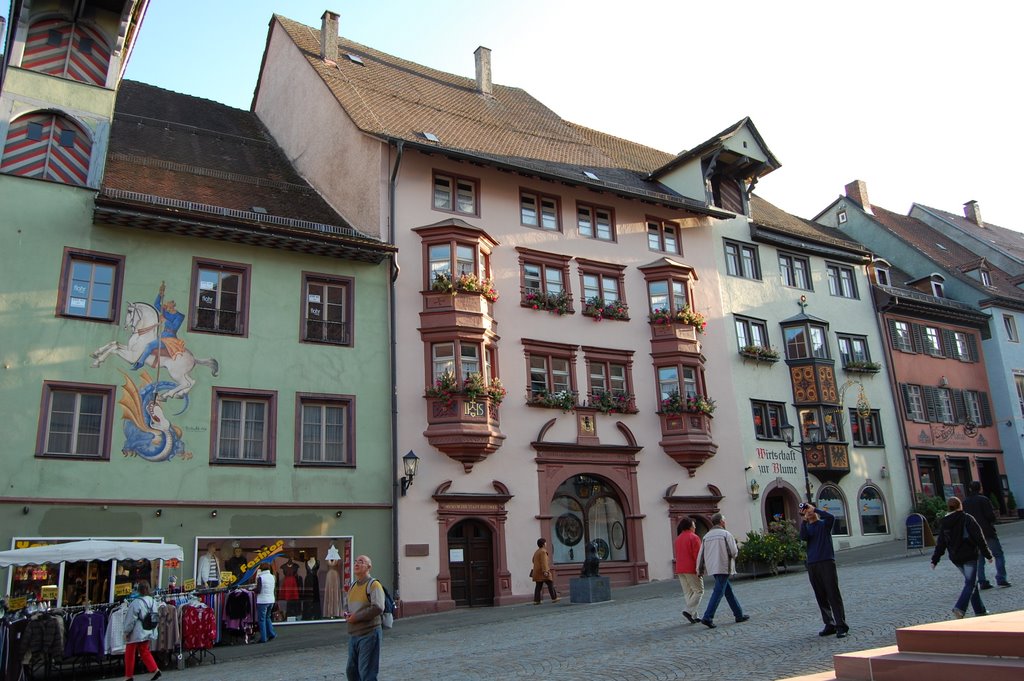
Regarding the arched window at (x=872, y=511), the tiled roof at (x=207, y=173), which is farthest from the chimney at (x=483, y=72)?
the arched window at (x=872, y=511)

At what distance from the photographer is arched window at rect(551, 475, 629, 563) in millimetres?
25891

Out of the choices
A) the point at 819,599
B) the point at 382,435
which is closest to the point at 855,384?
the point at 382,435

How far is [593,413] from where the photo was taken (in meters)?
26.8

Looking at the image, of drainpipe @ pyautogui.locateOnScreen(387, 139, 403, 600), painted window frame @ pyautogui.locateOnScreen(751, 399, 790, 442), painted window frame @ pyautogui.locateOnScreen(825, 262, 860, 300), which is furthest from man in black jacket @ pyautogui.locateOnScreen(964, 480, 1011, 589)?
painted window frame @ pyautogui.locateOnScreen(825, 262, 860, 300)

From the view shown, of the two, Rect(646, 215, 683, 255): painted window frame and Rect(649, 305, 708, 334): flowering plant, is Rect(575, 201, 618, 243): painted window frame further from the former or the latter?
Rect(649, 305, 708, 334): flowering plant

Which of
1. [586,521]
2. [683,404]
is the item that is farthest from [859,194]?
[586,521]

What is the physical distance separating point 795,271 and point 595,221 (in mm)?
9549

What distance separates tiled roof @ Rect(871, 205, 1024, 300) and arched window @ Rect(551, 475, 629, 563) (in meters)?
22.7

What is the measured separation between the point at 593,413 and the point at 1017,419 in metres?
22.0

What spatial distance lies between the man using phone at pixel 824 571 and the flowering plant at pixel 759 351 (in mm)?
19015

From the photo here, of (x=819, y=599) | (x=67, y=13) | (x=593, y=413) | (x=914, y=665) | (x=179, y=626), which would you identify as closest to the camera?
(x=914, y=665)

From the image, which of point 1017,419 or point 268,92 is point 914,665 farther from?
point 1017,419

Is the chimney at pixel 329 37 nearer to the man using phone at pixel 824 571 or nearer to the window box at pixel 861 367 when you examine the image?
the window box at pixel 861 367

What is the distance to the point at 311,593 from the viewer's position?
A: 69.5ft
